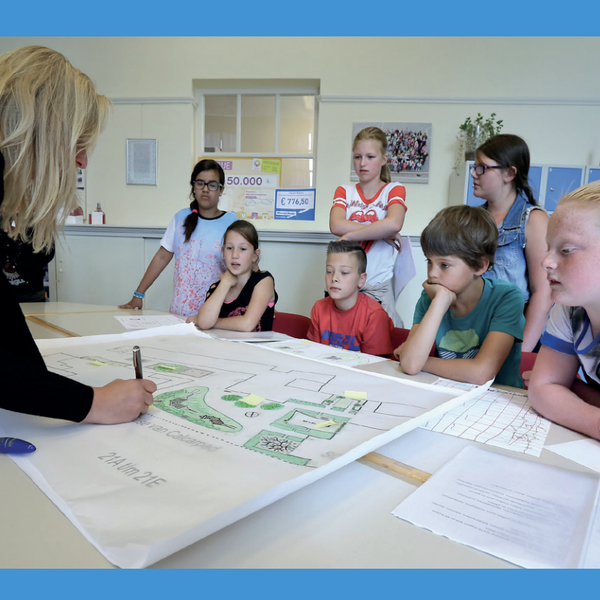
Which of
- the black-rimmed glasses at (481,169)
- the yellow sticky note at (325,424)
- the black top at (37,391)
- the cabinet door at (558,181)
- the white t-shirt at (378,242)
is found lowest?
the yellow sticky note at (325,424)

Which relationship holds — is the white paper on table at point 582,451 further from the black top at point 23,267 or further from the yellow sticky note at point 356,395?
the black top at point 23,267

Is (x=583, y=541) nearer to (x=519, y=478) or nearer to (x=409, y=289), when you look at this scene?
(x=519, y=478)

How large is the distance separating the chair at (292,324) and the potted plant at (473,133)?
2.45 metres

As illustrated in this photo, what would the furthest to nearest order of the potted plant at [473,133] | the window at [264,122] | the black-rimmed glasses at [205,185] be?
the window at [264,122], the potted plant at [473,133], the black-rimmed glasses at [205,185]

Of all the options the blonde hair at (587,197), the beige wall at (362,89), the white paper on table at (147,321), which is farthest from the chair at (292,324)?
the beige wall at (362,89)

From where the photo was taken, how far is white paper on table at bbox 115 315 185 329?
4.74 feet

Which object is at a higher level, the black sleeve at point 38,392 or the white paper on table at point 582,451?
the black sleeve at point 38,392

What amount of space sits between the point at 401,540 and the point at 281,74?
4038 millimetres

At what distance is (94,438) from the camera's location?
58 cm

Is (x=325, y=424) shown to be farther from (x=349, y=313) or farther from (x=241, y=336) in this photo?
(x=349, y=313)

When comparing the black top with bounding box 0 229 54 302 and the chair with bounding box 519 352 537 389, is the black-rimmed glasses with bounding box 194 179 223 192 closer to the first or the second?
the black top with bounding box 0 229 54 302

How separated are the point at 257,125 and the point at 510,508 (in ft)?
13.5

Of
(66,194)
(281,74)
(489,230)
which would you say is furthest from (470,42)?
(66,194)

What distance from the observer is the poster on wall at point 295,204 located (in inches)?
156
